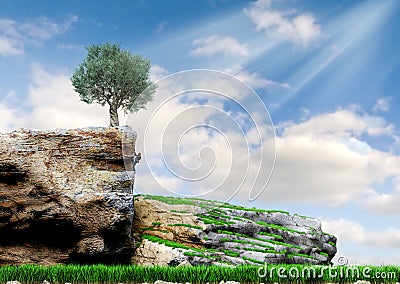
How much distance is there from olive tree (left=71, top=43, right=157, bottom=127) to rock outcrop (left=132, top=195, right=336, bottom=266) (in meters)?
4.38

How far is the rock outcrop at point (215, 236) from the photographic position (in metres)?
15.0

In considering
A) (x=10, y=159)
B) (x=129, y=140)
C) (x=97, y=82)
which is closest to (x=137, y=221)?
(x=129, y=140)

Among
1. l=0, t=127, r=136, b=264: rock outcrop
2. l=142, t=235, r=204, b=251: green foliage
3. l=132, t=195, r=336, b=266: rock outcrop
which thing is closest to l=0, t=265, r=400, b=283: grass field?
l=0, t=127, r=136, b=264: rock outcrop

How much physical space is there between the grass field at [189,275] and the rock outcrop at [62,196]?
3206 millimetres

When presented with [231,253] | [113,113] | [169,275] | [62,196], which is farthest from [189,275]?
[113,113]

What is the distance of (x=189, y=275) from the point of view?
10289 mm

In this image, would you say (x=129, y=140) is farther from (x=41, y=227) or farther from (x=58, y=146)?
(x=41, y=227)

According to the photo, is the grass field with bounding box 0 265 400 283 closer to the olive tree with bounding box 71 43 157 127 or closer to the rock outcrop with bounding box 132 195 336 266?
the rock outcrop with bounding box 132 195 336 266

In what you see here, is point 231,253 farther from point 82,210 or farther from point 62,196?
point 62,196

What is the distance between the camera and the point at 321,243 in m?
18.9

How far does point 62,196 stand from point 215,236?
16.6 feet

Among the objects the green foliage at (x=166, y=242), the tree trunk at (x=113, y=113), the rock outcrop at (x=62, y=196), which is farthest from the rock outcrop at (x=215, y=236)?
the tree trunk at (x=113, y=113)

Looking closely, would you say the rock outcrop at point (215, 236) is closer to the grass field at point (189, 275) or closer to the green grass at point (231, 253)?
the green grass at point (231, 253)

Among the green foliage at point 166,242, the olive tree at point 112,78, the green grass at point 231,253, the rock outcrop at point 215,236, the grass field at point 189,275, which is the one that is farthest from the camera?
the olive tree at point 112,78
